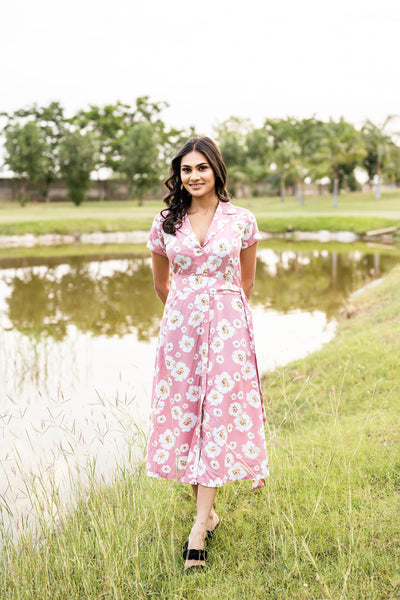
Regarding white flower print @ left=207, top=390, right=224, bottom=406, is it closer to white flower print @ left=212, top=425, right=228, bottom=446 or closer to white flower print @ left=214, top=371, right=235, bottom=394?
white flower print @ left=214, top=371, right=235, bottom=394

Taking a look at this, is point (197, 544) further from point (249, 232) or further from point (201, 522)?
point (249, 232)

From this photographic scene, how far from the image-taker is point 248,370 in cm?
296

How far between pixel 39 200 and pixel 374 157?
91.0 feet

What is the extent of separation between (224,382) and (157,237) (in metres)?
0.87

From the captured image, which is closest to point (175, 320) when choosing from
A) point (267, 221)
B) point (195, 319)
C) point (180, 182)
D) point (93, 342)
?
point (195, 319)

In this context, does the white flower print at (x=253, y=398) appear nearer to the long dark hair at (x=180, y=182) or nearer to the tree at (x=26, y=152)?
the long dark hair at (x=180, y=182)

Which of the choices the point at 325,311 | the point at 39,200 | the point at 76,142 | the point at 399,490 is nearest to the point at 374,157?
the point at 76,142

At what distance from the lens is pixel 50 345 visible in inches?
348

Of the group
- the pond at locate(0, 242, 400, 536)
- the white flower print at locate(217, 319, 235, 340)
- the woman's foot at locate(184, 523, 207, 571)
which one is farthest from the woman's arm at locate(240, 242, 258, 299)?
the woman's foot at locate(184, 523, 207, 571)

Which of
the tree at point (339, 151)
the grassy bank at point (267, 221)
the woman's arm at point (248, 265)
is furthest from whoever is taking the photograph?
the tree at point (339, 151)

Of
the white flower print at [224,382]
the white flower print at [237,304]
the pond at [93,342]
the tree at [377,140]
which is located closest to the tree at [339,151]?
the tree at [377,140]

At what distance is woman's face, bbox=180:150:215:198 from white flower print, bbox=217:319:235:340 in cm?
68

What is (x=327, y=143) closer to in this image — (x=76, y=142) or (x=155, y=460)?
(x=76, y=142)

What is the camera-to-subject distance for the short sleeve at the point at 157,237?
3.10m
